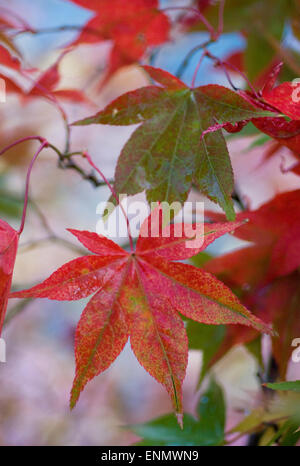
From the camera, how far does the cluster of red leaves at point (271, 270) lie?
0.43m

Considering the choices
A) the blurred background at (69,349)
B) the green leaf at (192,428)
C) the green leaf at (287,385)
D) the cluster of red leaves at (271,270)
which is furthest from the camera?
the blurred background at (69,349)

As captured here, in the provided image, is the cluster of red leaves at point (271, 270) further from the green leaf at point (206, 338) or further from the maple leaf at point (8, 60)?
the maple leaf at point (8, 60)

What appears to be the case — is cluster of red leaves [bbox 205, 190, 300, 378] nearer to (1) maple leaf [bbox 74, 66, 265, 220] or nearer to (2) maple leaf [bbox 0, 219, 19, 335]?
(1) maple leaf [bbox 74, 66, 265, 220]

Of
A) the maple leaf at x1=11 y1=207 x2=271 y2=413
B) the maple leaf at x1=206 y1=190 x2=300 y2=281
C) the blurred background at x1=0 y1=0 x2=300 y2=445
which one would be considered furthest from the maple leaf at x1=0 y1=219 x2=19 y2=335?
Answer: the blurred background at x1=0 y1=0 x2=300 y2=445

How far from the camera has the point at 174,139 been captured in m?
0.38

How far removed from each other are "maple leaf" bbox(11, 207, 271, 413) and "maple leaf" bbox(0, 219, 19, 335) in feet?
0.04

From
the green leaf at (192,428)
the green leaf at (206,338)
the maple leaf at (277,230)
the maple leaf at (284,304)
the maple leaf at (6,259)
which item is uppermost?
the maple leaf at (6,259)

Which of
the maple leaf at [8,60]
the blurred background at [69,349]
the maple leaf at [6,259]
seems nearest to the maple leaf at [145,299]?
the maple leaf at [6,259]

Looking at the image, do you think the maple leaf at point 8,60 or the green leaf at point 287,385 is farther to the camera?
the maple leaf at point 8,60

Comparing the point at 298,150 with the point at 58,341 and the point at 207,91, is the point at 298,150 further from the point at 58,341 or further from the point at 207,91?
the point at 58,341

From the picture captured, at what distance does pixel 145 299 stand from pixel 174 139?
144mm

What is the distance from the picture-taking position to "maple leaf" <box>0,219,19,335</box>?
0.33 m

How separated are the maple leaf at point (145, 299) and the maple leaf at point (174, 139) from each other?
32 mm
